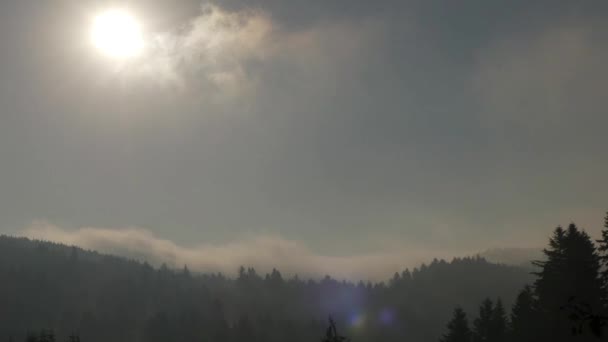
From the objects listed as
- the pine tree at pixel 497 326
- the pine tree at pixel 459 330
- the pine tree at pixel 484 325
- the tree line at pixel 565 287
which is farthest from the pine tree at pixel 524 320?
the pine tree at pixel 459 330

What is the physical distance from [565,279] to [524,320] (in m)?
6.35

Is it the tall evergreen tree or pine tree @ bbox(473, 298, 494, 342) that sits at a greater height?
the tall evergreen tree

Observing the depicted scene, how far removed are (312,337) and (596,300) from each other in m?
163

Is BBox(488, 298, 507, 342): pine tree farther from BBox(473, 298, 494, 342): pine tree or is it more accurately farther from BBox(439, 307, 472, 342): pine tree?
BBox(439, 307, 472, 342): pine tree

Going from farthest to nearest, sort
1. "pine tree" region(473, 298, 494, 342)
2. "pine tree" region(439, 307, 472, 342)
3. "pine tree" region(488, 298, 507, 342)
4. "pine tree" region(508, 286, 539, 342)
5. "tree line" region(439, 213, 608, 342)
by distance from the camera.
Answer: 1. "pine tree" region(473, 298, 494, 342)
2. "pine tree" region(439, 307, 472, 342)
3. "pine tree" region(488, 298, 507, 342)
4. "pine tree" region(508, 286, 539, 342)
5. "tree line" region(439, 213, 608, 342)

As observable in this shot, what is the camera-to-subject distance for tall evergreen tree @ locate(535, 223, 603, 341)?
30641mm

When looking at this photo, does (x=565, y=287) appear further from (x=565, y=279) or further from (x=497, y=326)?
(x=497, y=326)

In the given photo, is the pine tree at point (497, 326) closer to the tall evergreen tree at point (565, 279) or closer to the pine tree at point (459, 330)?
the pine tree at point (459, 330)

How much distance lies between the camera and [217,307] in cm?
19625

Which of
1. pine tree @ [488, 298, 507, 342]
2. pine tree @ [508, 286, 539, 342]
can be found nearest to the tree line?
pine tree @ [508, 286, 539, 342]

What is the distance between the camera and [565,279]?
103ft

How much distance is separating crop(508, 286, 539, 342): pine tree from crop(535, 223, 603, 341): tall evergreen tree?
110 centimetres

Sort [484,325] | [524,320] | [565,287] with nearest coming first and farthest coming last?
[565,287], [524,320], [484,325]

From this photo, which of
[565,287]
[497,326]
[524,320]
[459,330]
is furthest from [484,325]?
[565,287]
